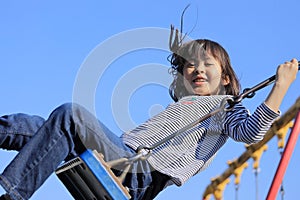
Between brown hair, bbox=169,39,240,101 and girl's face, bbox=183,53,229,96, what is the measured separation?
3 centimetres

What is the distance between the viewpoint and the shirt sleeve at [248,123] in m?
2.91

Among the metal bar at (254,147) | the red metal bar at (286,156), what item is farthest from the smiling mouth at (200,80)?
the metal bar at (254,147)

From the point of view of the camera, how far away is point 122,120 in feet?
10.1

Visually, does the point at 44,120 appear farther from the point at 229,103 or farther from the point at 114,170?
the point at 229,103

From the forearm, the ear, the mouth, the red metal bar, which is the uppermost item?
the mouth

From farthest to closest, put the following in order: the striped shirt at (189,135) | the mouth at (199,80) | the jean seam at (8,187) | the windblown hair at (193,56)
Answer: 1. the windblown hair at (193,56)
2. the mouth at (199,80)
3. the striped shirt at (189,135)
4. the jean seam at (8,187)

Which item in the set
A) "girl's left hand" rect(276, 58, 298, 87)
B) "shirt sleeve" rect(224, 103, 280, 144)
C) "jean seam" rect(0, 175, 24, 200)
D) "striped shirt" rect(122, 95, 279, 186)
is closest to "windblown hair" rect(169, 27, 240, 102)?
"striped shirt" rect(122, 95, 279, 186)

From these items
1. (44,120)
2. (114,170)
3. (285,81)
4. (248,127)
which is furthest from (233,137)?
(44,120)

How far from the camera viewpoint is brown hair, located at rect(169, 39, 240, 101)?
11.5ft

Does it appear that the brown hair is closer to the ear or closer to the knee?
the ear

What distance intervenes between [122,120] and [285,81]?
0.73 meters

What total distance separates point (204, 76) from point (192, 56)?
162mm

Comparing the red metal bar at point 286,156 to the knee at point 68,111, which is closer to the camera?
the knee at point 68,111

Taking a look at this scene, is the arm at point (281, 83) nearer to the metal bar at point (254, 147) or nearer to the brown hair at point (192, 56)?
the brown hair at point (192, 56)
